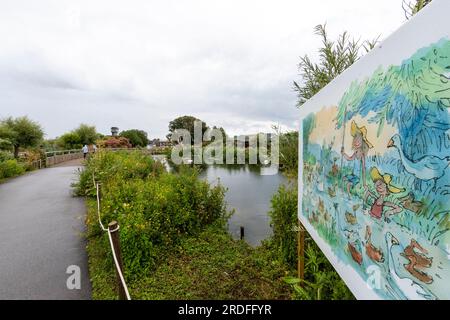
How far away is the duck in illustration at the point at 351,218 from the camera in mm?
1580

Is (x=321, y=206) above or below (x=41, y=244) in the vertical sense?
above

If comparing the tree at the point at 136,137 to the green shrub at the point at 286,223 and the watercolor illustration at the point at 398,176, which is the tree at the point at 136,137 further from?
the watercolor illustration at the point at 398,176

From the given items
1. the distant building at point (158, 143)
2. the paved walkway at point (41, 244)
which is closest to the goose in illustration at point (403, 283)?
the paved walkway at point (41, 244)

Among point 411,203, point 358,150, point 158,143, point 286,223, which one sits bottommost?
point 286,223

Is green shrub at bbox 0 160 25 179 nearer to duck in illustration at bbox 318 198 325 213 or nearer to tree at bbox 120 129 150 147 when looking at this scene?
duck in illustration at bbox 318 198 325 213

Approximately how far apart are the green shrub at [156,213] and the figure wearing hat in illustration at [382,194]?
3.81 m

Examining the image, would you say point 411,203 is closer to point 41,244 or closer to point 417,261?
point 417,261

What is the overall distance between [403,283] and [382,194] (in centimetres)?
42

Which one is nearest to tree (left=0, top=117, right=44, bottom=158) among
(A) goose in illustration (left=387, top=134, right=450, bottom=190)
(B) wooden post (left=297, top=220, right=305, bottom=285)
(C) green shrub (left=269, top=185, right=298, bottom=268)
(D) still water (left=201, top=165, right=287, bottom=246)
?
(D) still water (left=201, top=165, right=287, bottom=246)

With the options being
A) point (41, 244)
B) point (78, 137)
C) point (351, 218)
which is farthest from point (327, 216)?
point (78, 137)

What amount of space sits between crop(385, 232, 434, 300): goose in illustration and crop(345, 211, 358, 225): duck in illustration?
325 mm

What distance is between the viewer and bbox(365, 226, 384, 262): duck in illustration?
131cm

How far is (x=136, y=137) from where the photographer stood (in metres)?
50.8
